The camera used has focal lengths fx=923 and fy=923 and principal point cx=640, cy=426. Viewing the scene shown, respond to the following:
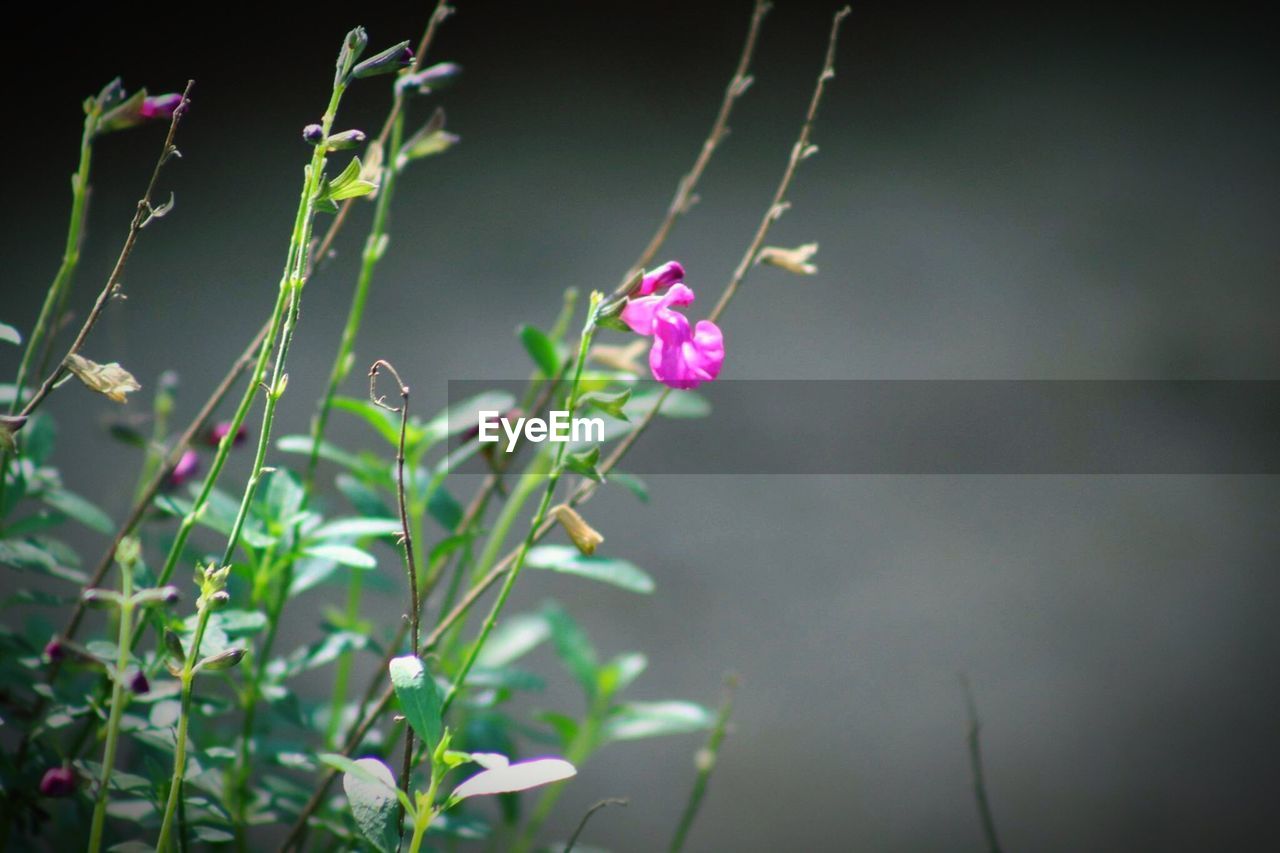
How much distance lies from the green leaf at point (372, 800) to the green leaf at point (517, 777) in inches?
1.3

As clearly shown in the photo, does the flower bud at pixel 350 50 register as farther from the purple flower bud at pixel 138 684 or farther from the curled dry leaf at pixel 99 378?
the purple flower bud at pixel 138 684

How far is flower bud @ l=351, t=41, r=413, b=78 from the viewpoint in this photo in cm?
48

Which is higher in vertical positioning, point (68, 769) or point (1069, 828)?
point (1069, 828)

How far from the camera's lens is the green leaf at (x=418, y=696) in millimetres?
450

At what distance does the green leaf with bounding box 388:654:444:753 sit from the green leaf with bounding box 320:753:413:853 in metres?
0.03

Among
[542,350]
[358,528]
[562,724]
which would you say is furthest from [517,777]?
[562,724]

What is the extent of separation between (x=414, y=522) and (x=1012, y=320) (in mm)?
975

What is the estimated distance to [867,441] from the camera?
4.44ft

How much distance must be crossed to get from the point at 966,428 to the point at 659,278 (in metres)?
0.92

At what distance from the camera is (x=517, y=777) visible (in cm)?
46

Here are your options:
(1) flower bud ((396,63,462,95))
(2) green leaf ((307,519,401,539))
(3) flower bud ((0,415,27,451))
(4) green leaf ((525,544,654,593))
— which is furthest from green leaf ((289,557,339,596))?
(1) flower bud ((396,63,462,95))

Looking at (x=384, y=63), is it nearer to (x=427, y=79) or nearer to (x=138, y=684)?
(x=427, y=79)

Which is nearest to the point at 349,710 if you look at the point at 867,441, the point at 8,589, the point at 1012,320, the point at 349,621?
the point at 349,621

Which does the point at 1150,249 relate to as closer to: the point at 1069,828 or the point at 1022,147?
the point at 1022,147
